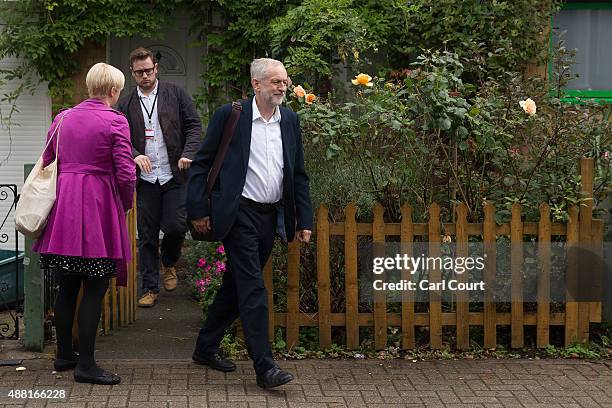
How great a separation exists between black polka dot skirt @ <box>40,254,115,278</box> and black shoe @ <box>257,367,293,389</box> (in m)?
1.08

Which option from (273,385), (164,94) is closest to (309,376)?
(273,385)

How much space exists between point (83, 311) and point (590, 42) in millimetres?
6517

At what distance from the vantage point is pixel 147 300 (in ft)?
24.7

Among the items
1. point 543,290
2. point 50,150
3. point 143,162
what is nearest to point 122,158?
point 50,150

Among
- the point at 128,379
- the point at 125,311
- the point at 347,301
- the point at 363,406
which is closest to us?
the point at 363,406

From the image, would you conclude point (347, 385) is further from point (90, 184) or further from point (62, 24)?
point (62, 24)

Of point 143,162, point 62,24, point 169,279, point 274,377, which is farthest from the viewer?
point 62,24

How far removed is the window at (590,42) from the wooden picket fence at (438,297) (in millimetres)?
3919

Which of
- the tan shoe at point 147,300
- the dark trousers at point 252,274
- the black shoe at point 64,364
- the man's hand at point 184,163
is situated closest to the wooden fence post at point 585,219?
the dark trousers at point 252,274

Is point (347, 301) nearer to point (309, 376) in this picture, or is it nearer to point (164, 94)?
point (309, 376)

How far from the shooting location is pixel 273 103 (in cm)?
563

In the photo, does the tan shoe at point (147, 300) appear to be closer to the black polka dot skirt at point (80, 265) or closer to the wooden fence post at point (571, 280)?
the black polka dot skirt at point (80, 265)

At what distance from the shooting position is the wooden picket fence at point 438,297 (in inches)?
250

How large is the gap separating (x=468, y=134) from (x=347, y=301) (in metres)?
1.37
